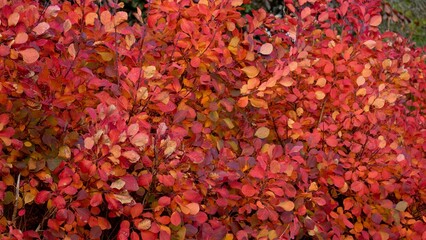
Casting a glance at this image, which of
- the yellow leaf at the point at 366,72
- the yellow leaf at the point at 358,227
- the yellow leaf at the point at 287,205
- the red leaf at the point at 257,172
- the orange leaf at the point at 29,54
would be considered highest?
the orange leaf at the point at 29,54

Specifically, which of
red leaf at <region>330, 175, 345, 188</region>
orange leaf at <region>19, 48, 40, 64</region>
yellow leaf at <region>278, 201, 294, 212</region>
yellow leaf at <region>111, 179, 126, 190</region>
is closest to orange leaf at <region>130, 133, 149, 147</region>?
yellow leaf at <region>111, 179, 126, 190</region>

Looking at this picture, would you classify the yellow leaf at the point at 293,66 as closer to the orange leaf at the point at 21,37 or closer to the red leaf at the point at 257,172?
the red leaf at the point at 257,172

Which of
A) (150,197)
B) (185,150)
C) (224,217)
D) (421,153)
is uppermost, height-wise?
(185,150)

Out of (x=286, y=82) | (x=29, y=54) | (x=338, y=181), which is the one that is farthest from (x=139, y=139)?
(x=338, y=181)

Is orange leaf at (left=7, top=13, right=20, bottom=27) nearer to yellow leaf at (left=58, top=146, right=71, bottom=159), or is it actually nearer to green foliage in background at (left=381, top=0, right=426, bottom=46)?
yellow leaf at (left=58, top=146, right=71, bottom=159)

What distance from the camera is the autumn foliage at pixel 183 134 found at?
74.2 inches

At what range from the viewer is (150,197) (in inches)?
82.2

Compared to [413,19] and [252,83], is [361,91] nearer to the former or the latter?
[252,83]

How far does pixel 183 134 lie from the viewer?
2.06 m

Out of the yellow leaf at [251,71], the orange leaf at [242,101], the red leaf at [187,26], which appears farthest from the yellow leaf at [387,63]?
the red leaf at [187,26]

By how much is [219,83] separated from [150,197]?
494 mm

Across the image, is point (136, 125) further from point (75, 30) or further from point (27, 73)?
point (75, 30)

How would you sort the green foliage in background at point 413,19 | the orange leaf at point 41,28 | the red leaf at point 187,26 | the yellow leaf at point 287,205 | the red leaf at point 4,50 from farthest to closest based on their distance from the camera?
the green foliage in background at point 413,19 → the red leaf at point 187,26 → the yellow leaf at point 287,205 → the orange leaf at point 41,28 → the red leaf at point 4,50

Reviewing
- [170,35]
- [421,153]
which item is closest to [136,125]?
[170,35]
